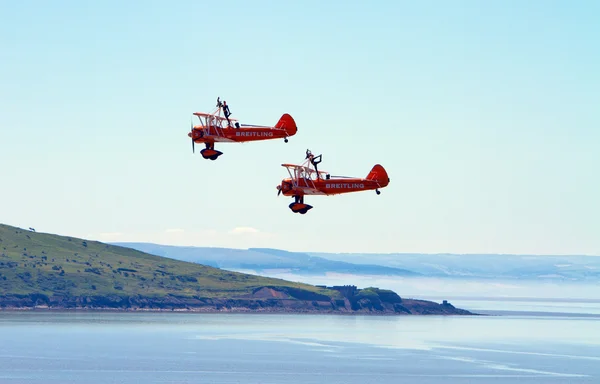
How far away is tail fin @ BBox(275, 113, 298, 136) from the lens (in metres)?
164

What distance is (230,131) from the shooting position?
534 feet

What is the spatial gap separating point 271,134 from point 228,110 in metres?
8.25

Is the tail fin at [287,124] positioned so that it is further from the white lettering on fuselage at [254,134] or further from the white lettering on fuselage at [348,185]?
the white lettering on fuselage at [348,185]

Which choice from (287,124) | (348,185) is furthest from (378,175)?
(287,124)

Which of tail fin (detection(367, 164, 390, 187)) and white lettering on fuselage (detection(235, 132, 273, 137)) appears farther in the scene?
tail fin (detection(367, 164, 390, 187))

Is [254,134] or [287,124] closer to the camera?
[254,134]

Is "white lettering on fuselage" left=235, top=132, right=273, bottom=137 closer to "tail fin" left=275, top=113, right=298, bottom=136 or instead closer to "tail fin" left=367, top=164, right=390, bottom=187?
"tail fin" left=275, top=113, right=298, bottom=136

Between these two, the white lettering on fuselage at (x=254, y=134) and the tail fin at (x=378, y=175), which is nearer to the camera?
the white lettering on fuselage at (x=254, y=134)

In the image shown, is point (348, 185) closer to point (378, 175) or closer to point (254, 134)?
point (378, 175)

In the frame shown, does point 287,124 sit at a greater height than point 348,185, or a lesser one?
greater

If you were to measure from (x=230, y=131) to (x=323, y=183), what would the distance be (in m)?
17.6

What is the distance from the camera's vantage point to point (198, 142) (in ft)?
529

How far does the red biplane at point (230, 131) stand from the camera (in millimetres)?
161350

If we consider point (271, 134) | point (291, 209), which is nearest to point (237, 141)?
point (271, 134)
